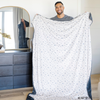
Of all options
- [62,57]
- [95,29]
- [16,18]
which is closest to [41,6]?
[16,18]

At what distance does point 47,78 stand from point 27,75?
570 mm

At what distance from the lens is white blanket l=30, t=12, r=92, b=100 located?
2.80m

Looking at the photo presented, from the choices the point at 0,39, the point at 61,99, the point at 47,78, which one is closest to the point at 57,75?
the point at 47,78

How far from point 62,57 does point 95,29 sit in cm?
208

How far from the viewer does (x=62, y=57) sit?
9.36 feet

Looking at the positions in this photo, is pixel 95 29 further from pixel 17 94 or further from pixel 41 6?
pixel 17 94

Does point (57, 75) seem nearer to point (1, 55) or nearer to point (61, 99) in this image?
point (61, 99)

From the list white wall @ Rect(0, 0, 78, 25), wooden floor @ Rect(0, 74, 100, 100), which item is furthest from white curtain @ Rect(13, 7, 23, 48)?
wooden floor @ Rect(0, 74, 100, 100)

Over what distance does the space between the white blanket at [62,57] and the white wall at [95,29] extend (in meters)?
1.71

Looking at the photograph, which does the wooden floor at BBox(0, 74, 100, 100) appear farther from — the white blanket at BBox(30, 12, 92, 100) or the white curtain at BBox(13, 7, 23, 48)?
the white curtain at BBox(13, 7, 23, 48)

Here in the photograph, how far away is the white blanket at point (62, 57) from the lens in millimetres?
2801

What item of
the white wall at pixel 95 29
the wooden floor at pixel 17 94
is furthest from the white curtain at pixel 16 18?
the white wall at pixel 95 29

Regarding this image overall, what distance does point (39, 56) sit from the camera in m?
2.91

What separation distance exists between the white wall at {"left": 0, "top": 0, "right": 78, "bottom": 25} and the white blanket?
0.93m
